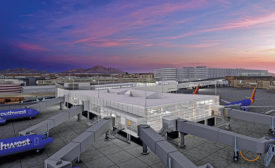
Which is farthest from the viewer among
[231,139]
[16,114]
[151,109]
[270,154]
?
[16,114]

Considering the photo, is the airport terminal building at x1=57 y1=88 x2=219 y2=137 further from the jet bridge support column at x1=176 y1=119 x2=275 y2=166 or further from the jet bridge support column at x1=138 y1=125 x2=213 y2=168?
the jet bridge support column at x1=138 y1=125 x2=213 y2=168

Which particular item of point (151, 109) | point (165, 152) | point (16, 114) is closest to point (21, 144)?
point (151, 109)

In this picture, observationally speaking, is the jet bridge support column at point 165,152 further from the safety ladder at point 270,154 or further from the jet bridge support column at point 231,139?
the safety ladder at point 270,154

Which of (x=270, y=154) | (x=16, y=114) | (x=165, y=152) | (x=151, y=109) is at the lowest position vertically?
(x=270, y=154)

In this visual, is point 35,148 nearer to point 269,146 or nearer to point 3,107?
point 269,146

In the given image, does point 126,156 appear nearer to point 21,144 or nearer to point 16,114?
point 21,144

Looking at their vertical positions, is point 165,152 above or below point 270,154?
above

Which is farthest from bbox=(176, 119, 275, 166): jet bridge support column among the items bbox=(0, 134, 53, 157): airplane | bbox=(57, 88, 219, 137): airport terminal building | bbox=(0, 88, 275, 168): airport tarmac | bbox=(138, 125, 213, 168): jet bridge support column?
bbox=(0, 134, 53, 157): airplane

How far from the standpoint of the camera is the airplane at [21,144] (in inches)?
968

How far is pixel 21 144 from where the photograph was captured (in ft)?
83.6

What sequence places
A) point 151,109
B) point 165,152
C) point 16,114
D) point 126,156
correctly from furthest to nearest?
point 16,114 → point 151,109 → point 126,156 → point 165,152

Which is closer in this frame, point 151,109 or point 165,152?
point 165,152

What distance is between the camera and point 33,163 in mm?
23844

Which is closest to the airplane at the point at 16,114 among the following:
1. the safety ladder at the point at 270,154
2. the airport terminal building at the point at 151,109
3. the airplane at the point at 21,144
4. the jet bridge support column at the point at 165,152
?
the airport terminal building at the point at 151,109
